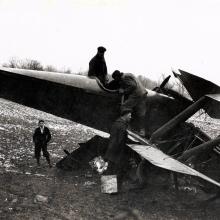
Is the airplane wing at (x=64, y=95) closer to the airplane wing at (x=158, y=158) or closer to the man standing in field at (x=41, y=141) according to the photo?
the airplane wing at (x=158, y=158)

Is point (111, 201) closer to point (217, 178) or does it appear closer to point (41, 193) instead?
point (41, 193)

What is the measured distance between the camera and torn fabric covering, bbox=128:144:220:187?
22.2 ft

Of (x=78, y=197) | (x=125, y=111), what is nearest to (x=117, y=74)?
(x=125, y=111)

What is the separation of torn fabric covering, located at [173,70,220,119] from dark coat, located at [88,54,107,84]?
154 centimetres

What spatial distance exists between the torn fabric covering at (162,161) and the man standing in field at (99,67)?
1.55m

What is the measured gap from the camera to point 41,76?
294 inches

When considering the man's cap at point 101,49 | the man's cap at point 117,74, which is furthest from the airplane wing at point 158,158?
the man's cap at point 101,49

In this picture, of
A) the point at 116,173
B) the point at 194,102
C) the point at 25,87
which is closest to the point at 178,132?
the point at 194,102

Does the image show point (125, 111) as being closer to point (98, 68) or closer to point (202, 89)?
point (98, 68)

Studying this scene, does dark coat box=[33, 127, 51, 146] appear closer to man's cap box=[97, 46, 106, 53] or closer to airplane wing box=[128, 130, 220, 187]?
airplane wing box=[128, 130, 220, 187]

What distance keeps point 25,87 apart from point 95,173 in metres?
3.27

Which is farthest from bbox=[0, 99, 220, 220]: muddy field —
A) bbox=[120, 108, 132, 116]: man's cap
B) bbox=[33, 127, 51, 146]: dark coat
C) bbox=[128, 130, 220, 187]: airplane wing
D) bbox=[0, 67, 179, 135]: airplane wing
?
bbox=[120, 108, 132, 116]: man's cap

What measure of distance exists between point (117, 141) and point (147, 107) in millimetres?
1157

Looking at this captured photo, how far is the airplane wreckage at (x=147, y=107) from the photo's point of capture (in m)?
7.36
